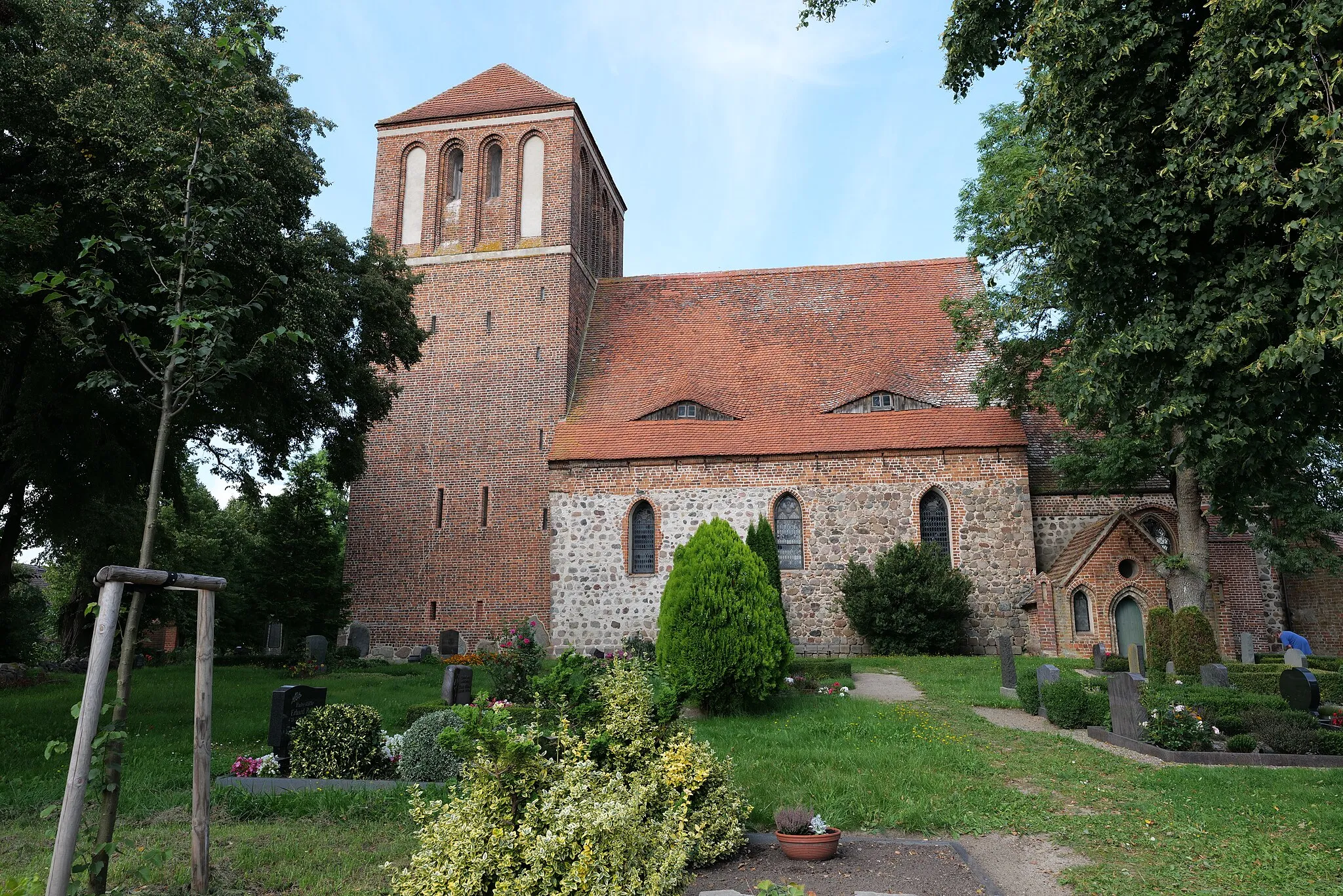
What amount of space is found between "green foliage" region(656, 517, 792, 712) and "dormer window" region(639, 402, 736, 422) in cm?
970

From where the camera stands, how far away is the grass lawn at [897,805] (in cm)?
510

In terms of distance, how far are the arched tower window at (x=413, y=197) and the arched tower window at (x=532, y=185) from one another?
9.52 feet

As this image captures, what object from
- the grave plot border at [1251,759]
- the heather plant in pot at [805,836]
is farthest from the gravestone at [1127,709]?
the heather plant in pot at [805,836]

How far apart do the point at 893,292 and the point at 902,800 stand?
18.0 meters

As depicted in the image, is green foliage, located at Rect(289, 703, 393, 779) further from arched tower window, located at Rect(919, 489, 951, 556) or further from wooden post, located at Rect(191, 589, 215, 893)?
arched tower window, located at Rect(919, 489, 951, 556)

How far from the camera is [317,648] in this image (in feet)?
58.0

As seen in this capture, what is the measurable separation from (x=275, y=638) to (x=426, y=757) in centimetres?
1436

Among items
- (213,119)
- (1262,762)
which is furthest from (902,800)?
(213,119)

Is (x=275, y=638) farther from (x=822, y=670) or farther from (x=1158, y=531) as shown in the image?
(x=1158, y=531)

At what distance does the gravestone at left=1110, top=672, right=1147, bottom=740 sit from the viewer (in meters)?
9.01

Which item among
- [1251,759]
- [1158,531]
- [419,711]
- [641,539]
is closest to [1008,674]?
[1251,759]

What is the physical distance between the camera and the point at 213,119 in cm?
516

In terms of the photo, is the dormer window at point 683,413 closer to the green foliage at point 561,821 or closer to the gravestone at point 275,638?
the gravestone at point 275,638

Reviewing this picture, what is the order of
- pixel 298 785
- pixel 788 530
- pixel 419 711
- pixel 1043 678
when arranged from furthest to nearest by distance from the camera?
pixel 788 530, pixel 1043 678, pixel 419 711, pixel 298 785
